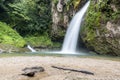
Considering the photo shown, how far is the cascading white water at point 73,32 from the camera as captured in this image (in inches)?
963

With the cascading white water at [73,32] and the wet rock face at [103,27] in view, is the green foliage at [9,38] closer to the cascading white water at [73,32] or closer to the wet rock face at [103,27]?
the cascading white water at [73,32]

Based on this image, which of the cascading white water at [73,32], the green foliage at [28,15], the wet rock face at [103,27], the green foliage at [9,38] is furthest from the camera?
the green foliage at [28,15]

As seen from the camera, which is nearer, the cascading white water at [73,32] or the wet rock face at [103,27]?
the wet rock face at [103,27]

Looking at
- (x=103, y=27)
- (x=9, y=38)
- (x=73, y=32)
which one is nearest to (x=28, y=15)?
(x=9, y=38)

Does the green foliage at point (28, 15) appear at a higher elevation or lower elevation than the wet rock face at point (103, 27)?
higher

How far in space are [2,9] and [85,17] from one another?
35.2ft

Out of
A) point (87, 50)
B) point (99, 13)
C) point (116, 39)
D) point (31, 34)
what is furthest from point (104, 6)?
point (31, 34)

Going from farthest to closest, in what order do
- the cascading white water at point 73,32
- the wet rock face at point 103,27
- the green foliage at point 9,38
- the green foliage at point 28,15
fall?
the green foliage at point 28,15
the cascading white water at point 73,32
the green foliage at point 9,38
the wet rock face at point 103,27

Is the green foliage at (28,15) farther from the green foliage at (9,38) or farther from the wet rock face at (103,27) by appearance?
the wet rock face at (103,27)

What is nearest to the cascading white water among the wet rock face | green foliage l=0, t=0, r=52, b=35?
the wet rock face

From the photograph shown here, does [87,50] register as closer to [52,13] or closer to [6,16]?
[52,13]

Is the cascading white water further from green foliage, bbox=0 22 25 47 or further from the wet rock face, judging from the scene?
green foliage, bbox=0 22 25 47

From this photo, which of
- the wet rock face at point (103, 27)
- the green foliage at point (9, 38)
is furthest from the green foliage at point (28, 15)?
the wet rock face at point (103, 27)

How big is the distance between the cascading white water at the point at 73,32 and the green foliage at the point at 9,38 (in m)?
4.44
